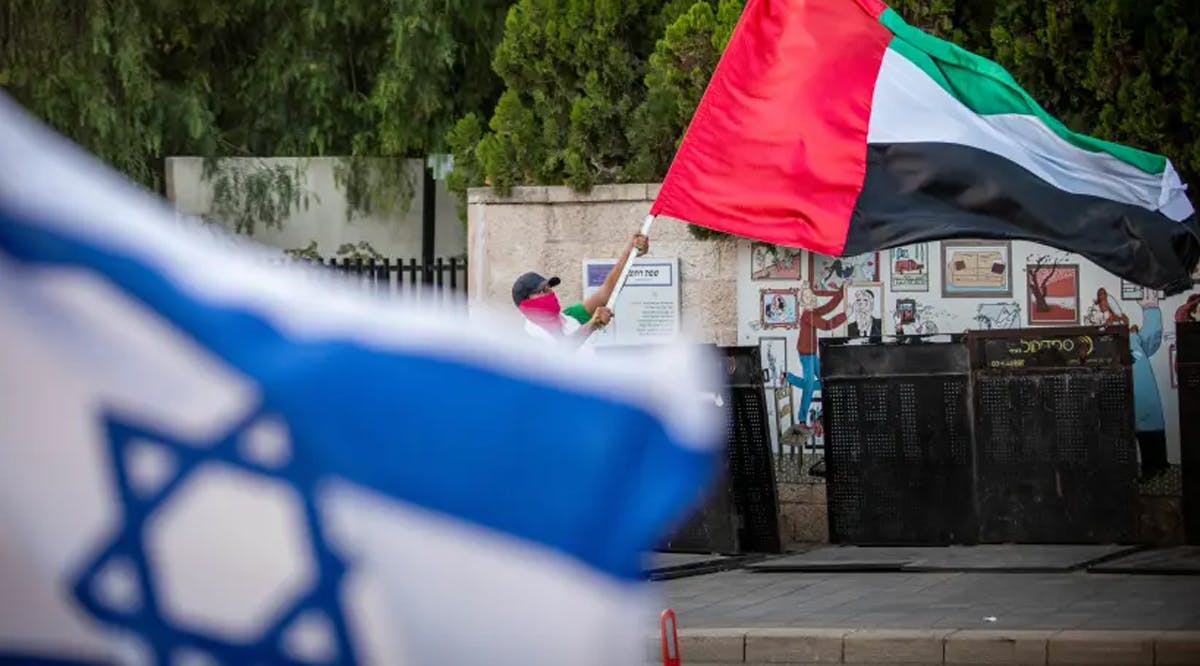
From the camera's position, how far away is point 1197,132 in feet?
45.1

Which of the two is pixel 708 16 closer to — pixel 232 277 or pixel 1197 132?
pixel 1197 132

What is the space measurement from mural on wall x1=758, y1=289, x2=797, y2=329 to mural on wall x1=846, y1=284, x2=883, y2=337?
399 mm

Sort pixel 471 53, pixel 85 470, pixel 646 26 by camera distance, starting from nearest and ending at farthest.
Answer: pixel 85 470 < pixel 646 26 < pixel 471 53

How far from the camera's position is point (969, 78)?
29.8 feet

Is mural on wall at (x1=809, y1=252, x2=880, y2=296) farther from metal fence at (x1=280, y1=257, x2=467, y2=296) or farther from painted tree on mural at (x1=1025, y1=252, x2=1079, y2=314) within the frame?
metal fence at (x1=280, y1=257, x2=467, y2=296)

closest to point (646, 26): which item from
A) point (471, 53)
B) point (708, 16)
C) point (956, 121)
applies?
point (708, 16)

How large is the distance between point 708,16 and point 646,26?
1.05m

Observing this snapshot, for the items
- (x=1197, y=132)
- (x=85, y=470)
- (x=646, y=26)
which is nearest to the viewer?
(x=85, y=470)

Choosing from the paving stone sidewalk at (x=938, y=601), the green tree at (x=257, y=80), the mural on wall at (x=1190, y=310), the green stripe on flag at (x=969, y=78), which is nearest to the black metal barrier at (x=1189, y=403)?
the mural on wall at (x=1190, y=310)

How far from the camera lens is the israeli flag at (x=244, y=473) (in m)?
2.70

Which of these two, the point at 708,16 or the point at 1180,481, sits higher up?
the point at 708,16

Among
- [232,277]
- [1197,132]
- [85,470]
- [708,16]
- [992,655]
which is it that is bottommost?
[992,655]

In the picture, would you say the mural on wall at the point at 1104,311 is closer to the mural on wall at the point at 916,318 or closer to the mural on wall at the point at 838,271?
the mural on wall at the point at 916,318

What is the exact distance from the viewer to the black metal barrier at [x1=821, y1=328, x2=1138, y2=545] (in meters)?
13.4
